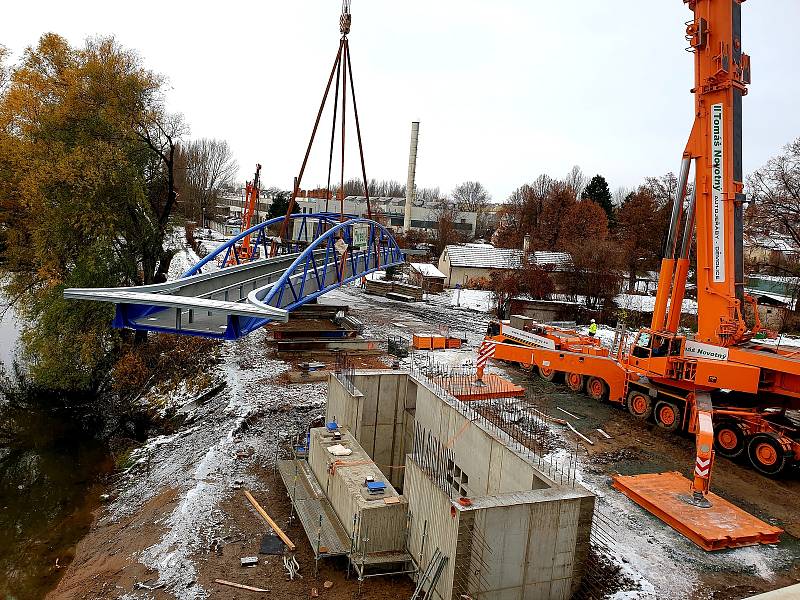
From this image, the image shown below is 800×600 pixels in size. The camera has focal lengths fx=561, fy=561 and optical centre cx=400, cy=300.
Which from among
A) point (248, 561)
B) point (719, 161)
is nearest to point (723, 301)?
point (719, 161)

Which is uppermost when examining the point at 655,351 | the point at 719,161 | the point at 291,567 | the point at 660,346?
the point at 719,161

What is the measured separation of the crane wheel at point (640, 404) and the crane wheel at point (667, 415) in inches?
10.9

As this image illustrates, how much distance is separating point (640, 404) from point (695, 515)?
17.4ft

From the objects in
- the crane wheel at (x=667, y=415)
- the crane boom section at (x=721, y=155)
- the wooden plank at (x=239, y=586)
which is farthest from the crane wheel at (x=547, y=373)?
the wooden plank at (x=239, y=586)

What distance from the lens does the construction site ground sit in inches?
340

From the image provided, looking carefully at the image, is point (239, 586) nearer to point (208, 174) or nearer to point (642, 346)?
point (642, 346)

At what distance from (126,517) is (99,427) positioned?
7.26 m

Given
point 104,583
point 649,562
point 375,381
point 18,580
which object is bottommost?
point 18,580

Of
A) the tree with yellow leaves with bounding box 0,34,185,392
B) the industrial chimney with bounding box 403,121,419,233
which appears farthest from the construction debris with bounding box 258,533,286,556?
the industrial chimney with bounding box 403,121,419,233

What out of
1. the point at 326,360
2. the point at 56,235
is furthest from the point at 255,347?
the point at 56,235

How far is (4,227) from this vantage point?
66.0 ft

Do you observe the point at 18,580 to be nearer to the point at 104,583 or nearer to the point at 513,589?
the point at 104,583

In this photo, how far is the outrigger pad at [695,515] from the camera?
9641 mm

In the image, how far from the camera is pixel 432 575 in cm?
781
